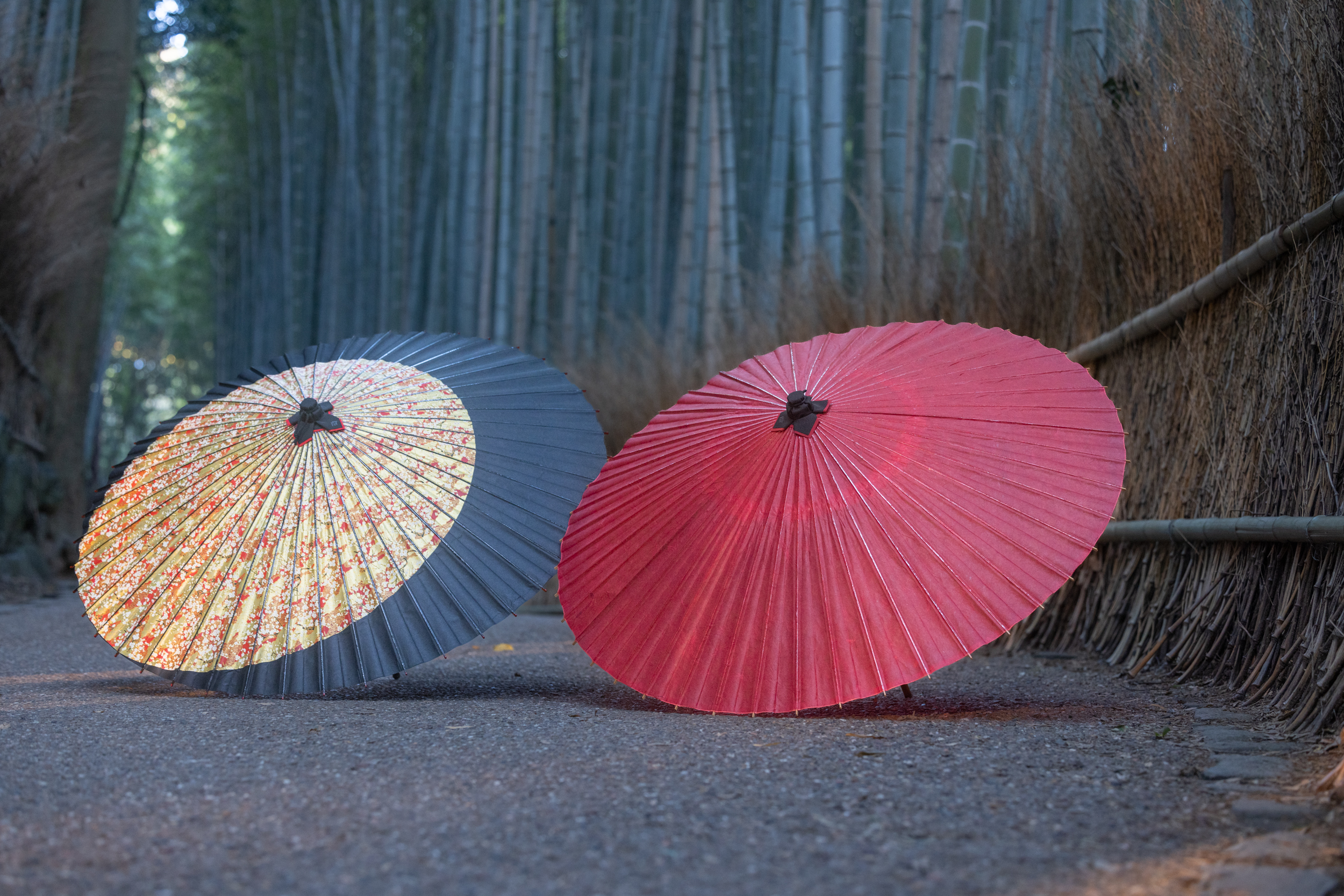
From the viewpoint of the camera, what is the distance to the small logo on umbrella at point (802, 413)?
1.92 meters

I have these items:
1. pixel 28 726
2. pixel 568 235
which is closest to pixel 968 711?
pixel 28 726

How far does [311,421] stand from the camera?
2.28 meters

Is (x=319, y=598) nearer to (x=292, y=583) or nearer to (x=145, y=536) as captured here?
(x=292, y=583)

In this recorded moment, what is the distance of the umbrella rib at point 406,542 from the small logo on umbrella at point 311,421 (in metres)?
0.07

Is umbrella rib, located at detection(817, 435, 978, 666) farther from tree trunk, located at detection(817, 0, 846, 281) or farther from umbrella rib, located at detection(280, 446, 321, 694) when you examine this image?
tree trunk, located at detection(817, 0, 846, 281)

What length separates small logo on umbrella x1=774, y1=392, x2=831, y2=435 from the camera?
1.92m

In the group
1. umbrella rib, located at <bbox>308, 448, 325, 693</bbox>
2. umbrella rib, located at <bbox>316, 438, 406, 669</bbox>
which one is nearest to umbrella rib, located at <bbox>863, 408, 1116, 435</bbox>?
umbrella rib, located at <bbox>316, 438, 406, 669</bbox>

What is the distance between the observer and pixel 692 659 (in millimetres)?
1861

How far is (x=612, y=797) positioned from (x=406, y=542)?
36.1 inches

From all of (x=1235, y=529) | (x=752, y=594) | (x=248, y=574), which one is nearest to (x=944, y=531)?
(x=752, y=594)

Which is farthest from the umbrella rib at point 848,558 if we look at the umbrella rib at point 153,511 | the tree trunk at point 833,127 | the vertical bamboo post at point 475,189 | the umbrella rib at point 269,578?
the vertical bamboo post at point 475,189

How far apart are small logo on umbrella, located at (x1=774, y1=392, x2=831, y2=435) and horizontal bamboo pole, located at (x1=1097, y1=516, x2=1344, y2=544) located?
0.77 meters

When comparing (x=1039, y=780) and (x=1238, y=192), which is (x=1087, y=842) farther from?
(x=1238, y=192)

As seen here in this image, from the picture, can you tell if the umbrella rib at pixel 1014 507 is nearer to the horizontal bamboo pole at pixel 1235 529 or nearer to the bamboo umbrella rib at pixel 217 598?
the horizontal bamboo pole at pixel 1235 529
